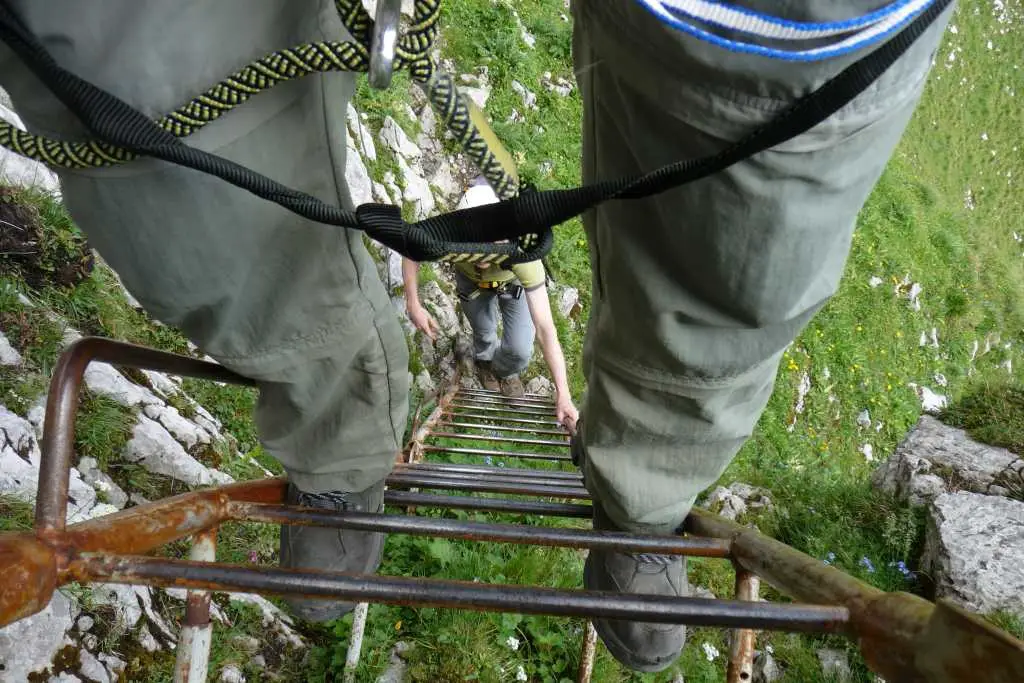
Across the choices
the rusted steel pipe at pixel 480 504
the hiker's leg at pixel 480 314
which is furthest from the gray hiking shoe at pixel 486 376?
the rusted steel pipe at pixel 480 504

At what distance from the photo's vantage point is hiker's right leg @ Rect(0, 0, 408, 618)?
0.93 m

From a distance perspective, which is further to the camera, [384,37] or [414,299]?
[414,299]

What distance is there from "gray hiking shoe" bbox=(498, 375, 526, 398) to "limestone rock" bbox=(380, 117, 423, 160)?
2060 mm

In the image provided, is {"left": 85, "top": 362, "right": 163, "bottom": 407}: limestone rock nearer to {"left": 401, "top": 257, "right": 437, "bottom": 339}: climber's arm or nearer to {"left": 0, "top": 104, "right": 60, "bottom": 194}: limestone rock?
{"left": 0, "top": 104, "right": 60, "bottom": 194}: limestone rock

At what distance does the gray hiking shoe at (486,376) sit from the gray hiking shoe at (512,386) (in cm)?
5

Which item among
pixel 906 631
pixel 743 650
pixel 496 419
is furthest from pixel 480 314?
pixel 906 631

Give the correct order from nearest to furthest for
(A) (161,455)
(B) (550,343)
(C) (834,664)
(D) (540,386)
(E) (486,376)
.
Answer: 1. (A) (161,455)
2. (C) (834,664)
3. (B) (550,343)
4. (E) (486,376)
5. (D) (540,386)

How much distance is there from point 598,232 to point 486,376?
463cm

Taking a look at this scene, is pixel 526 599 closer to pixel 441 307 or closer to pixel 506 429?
pixel 506 429

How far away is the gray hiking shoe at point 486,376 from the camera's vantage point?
5676mm

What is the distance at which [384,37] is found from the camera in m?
0.86

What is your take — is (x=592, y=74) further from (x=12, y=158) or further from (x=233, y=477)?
(x=12, y=158)

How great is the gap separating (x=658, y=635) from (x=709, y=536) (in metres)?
0.33

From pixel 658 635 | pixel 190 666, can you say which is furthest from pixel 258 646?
pixel 658 635
